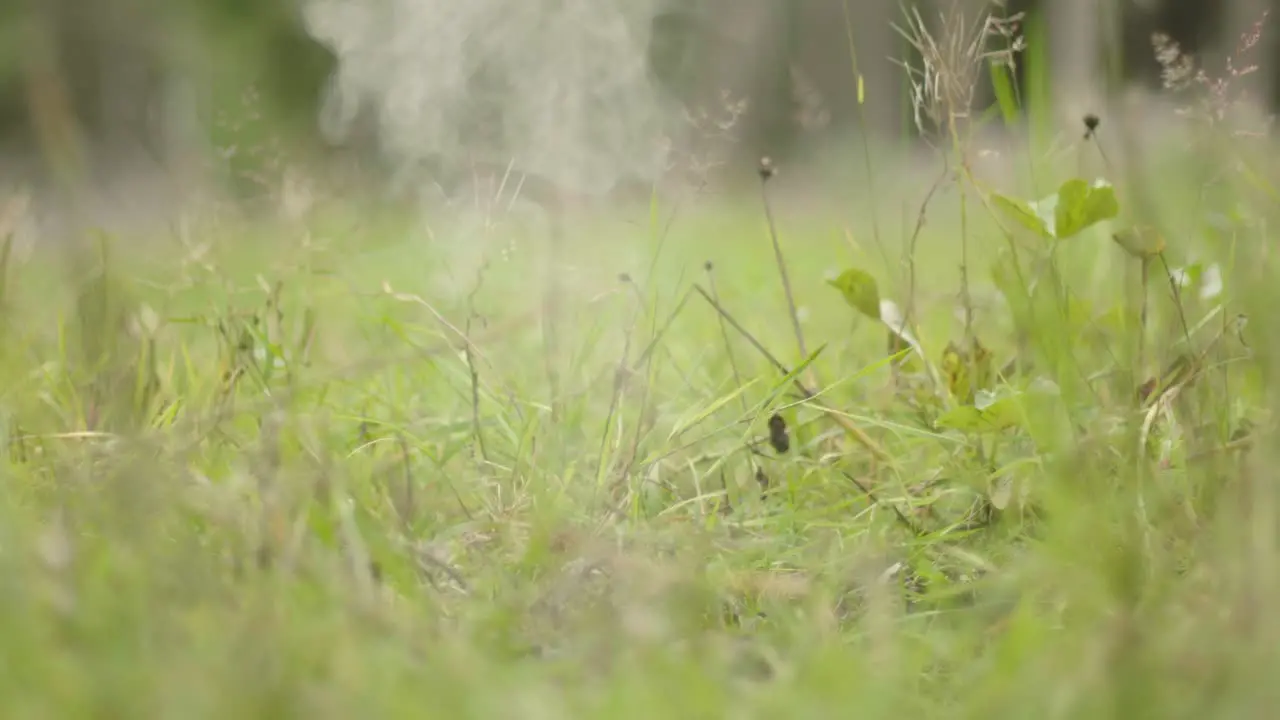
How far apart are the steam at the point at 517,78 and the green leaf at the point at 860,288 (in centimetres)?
175

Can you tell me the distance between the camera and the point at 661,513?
1096 mm

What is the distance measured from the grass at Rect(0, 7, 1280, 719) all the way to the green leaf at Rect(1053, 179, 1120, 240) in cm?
4

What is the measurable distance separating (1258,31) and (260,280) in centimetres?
113

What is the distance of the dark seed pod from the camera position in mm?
1245

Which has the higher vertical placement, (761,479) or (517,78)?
(517,78)

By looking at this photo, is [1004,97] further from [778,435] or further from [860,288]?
[778,435]

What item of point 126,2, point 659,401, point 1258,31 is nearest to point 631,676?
point 1258,31

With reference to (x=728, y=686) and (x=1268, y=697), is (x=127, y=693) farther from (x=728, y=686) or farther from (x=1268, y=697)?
(x=1268, y=697)

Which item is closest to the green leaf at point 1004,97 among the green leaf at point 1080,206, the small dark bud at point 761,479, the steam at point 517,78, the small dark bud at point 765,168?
the green leaf at point 1080,206

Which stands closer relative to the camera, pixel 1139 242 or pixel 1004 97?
pixel 1139 242

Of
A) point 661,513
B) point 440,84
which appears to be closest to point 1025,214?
point 661,513

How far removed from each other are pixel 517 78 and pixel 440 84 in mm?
261

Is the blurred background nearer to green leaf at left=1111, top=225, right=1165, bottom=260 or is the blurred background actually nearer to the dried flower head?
the dried flower head

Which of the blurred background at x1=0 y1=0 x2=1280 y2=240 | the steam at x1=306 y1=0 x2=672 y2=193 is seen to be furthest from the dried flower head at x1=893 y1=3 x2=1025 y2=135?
the steam at x1=306 y1=0 x2=672 y2=193
